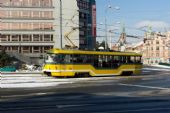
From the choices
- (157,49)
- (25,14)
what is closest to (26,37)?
(25,14)

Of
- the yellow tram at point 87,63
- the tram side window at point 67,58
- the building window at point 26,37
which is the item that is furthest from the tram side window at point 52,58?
the building window at point 26,37

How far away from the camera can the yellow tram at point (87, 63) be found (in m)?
40.2

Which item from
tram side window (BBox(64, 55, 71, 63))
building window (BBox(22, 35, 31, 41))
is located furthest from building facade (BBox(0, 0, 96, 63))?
tram side window (BBox(64, 55, 71, 63))

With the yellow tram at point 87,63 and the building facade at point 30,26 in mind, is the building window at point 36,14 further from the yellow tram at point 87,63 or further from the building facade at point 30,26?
the yellow tram at point 87,63

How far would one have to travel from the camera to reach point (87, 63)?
41969 millimetres

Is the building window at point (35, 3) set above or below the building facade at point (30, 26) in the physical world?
above

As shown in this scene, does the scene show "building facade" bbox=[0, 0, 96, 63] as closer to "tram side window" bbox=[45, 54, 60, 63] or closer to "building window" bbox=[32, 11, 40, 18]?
"building window" bbox=[32, 11, 40, 18]

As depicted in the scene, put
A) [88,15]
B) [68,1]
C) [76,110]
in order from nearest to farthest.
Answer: [76,110], [68,1], [88,15]

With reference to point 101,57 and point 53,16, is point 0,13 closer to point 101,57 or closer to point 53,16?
point 53,16

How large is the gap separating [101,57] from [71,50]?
14.1ft

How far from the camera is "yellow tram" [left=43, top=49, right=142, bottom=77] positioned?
40156mm

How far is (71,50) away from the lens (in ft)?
133

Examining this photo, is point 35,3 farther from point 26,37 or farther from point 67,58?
point 67,58

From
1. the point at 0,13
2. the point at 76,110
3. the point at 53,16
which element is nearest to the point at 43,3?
the point at 53,16
